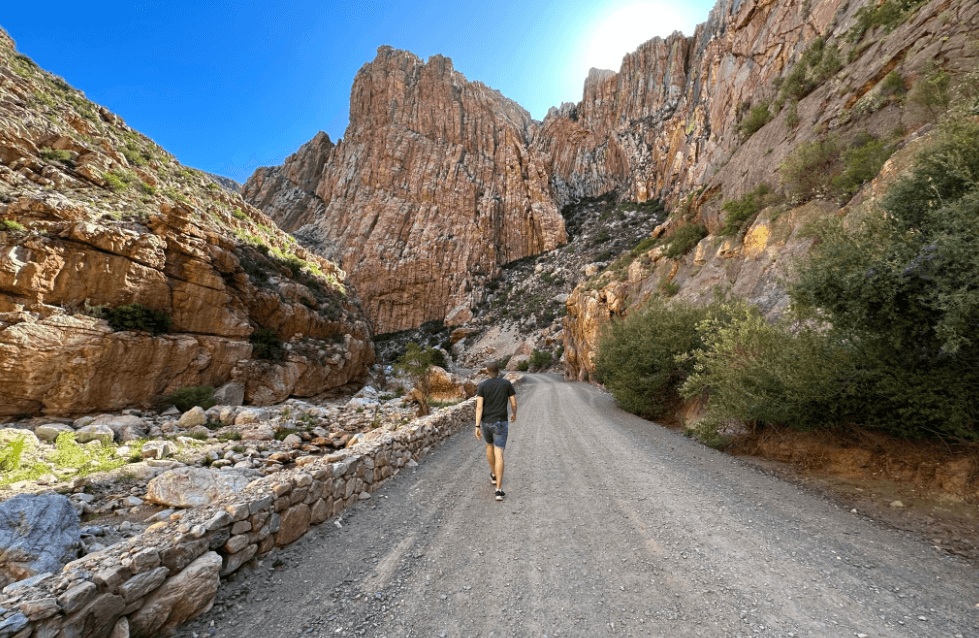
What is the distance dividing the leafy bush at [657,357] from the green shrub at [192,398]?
17945 millimetres

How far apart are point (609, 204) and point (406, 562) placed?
75286 mm

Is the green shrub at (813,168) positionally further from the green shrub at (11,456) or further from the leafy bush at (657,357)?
the green shrub at (11,456)

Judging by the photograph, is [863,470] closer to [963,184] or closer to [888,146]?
[963,184]

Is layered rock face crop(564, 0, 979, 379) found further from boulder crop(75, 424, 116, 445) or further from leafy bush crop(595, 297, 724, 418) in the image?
boulder crop(75, 424, 116, 445)

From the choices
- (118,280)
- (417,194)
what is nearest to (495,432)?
(118,280)

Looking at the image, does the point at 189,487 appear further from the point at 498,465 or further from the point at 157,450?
the point at 498,465

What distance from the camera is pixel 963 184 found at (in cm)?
393

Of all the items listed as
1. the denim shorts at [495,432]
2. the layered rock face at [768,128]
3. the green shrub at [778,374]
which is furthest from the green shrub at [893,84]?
the denim shorts at [495,432]

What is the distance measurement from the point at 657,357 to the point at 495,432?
9.10 metres

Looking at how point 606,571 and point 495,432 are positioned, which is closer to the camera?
point 606,571

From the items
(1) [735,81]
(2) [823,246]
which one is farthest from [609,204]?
(2) [823,246]

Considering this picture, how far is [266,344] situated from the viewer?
1873 centimetres

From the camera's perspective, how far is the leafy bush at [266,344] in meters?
18.2

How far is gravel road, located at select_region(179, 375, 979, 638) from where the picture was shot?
2469mm
